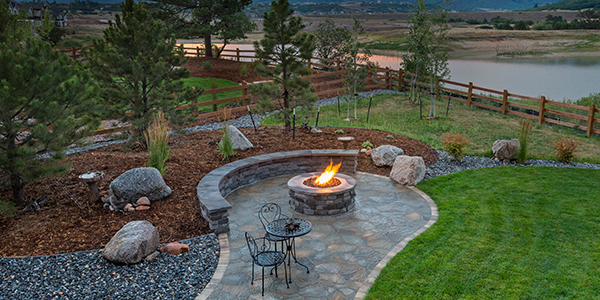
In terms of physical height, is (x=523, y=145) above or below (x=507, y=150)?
above

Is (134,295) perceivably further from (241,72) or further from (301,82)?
(241,72)

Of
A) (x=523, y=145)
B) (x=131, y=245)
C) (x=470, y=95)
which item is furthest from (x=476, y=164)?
(x=470, y=95)

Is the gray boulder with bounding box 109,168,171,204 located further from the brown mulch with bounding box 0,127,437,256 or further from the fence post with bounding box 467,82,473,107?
the fence post with bounding box 467,82,473,107

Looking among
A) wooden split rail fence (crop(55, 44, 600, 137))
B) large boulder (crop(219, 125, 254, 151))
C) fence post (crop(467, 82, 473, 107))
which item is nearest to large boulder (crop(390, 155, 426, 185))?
large boulder (crop(219, 125, 254, 151))

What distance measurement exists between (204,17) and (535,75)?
64.7ft

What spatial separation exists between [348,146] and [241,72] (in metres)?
14.0

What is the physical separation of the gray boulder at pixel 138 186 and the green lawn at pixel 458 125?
5.31 m

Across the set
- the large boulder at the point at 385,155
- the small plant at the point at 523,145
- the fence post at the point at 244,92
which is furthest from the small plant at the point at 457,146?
the fence post at the point at 244,92

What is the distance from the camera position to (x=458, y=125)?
45.8 ft

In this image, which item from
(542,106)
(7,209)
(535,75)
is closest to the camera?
(7,209)

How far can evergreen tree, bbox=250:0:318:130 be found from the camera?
1073 centimetres

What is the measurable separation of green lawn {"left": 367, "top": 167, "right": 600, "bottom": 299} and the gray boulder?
13.2 ft

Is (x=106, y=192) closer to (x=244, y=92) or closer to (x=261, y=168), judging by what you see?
(x=261, y=168)

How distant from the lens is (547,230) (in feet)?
19.5
